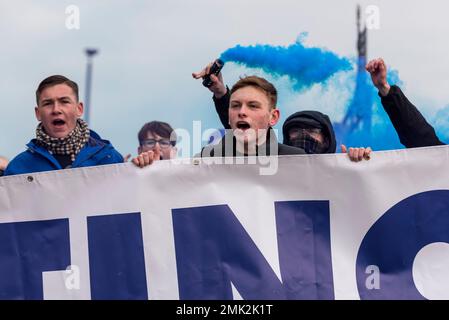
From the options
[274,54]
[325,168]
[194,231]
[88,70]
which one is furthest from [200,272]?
[88,70]

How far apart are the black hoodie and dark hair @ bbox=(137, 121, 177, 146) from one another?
3.50ft

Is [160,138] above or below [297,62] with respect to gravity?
below

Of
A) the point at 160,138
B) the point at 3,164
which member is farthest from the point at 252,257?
the point at 3,164

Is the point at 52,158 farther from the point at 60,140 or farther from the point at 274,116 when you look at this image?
the point at 274,116

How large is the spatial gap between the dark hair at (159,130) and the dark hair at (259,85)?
1218mm

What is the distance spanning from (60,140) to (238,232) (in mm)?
1257

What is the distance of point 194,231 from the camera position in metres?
6.52

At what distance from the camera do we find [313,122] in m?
7.13

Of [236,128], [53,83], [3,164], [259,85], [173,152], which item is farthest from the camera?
[173,152]

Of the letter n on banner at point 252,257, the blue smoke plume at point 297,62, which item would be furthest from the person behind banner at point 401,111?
the blue smoke plume at point 297,62

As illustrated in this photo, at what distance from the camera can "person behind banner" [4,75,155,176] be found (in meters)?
6.92

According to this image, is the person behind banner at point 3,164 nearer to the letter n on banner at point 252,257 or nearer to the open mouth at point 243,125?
the letter n on banner at point 252,257

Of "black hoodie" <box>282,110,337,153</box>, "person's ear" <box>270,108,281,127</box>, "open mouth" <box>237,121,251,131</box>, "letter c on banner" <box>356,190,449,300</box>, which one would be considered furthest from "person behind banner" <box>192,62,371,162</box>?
"letter c on banner" <box>356,190,449,300</box>
